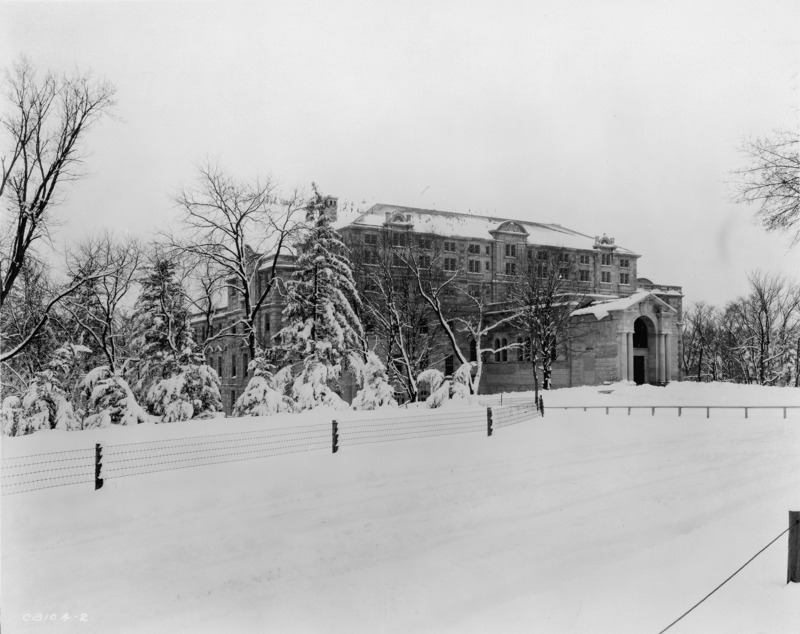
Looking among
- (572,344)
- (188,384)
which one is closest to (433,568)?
(188,384)

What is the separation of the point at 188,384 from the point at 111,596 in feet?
65.8

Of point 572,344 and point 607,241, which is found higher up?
point 607,241

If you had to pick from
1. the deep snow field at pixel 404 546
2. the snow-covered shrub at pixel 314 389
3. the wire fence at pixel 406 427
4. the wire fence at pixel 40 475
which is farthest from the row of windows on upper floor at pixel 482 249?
the wire fence at pixel 40 475

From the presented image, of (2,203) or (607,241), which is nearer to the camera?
(2,203)

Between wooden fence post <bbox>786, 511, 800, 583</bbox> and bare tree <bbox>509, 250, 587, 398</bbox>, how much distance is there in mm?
34410

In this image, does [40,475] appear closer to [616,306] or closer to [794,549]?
[794,549]

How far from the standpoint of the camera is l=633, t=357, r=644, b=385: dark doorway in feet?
162

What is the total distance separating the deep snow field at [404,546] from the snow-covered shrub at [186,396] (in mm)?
10016

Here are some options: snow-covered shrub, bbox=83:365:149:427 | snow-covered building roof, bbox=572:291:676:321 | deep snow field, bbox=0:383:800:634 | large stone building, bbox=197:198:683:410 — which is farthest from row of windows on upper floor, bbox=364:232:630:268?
deep snow field, bbox=0:383:800:634

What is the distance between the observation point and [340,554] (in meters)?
9.45

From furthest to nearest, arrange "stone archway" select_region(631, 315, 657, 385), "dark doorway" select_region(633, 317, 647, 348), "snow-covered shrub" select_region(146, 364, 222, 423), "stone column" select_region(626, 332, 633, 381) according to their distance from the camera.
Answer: "dark doorway" select_region(633, 317, 647, 348) < "stone archway" select_region(631, 315, 657, 385) < "stone column" select_region(626, 332, 633, 381) < "snow-covered shrub" select_region(146, 364, 222, 423)

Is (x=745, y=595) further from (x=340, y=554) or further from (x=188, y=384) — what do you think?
(x=188, y=384)

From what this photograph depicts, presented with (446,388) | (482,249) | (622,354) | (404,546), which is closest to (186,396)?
(446,388)

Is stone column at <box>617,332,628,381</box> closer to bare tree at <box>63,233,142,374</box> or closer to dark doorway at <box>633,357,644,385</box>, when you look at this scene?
dark doorway at <box>633,357,644,385</box>
